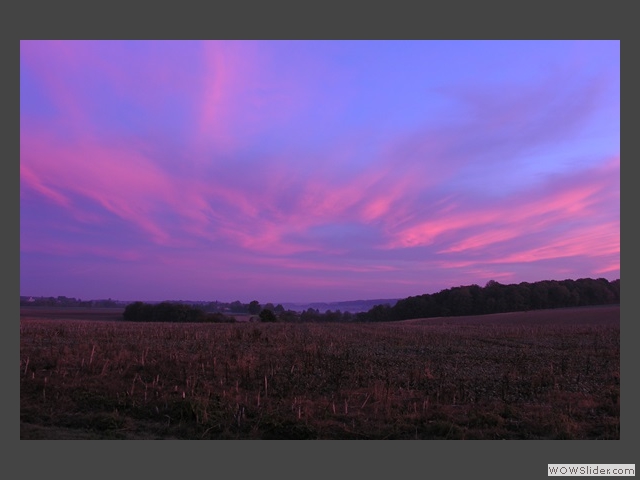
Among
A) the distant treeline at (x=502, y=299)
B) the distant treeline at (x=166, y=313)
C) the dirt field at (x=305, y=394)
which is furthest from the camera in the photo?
the distant treeline at (x=502, y=299)

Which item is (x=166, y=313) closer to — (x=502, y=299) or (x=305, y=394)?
(x=305, y=394)

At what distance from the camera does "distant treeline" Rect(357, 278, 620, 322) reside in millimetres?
111938

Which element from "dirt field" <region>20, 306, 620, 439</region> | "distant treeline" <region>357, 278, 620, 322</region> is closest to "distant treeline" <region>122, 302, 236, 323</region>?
"distant treeline" <region>357, 278, 620, 322</region>

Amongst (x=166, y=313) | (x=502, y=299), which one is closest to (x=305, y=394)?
(x=166, y=313)

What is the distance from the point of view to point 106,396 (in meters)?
11.8

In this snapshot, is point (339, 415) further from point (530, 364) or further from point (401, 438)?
point (530, 364)

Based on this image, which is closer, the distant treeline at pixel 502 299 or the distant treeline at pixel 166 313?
the distant treeline at pixel 166 313

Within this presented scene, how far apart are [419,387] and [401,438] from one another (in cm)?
394

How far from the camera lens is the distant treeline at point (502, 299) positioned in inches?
4407

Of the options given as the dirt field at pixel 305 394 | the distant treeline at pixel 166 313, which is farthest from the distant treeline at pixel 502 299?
the dirt field at pixel 305 394

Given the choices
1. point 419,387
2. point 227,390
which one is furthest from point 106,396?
point 419,387

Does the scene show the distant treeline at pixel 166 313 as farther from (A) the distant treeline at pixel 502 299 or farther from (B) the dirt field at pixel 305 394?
(B) the dirt field at pixel 305 394

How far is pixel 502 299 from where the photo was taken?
375 feet

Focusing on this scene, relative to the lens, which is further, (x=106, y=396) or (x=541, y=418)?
(x=106, y=396)
